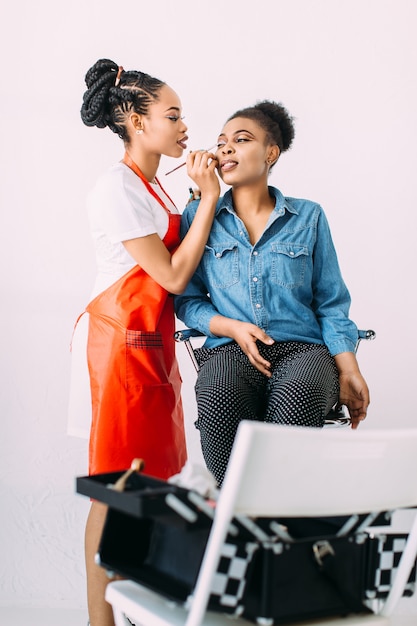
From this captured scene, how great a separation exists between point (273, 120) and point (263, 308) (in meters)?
0.61

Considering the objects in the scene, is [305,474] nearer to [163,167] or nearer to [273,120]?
[273,120]

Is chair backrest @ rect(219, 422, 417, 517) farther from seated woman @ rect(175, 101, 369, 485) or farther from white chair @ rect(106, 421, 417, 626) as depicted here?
seated woman @ rect(175, 101, 369, 485)

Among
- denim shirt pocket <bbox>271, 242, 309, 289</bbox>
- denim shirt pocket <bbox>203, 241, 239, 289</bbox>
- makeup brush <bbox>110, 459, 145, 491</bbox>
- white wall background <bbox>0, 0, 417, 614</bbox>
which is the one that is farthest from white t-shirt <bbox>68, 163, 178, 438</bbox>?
white wall background <bbox>0, 0, 417, 614</bbox>

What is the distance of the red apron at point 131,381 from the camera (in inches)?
84.7

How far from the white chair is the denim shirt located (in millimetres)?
877

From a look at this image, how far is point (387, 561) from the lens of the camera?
1479mm

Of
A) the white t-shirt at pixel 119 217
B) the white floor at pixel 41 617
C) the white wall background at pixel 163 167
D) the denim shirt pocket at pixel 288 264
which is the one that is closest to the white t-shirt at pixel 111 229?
the white t-shirt at pixel 119 217

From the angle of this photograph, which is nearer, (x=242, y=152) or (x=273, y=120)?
(x=242, y=152)

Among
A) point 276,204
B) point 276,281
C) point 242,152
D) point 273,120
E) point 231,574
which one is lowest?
point 231,574

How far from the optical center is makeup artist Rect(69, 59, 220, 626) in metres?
2.16

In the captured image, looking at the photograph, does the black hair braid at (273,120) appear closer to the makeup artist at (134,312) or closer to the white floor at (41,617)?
the makeup artist at (134,312)

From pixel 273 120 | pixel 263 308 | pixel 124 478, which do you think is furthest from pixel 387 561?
pixel 273 120

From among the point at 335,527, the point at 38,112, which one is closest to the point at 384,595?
the point at 335,527

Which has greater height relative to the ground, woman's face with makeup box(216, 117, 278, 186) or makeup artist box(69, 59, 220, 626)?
woman's face with makeup box(216, 117, 278, 186)
